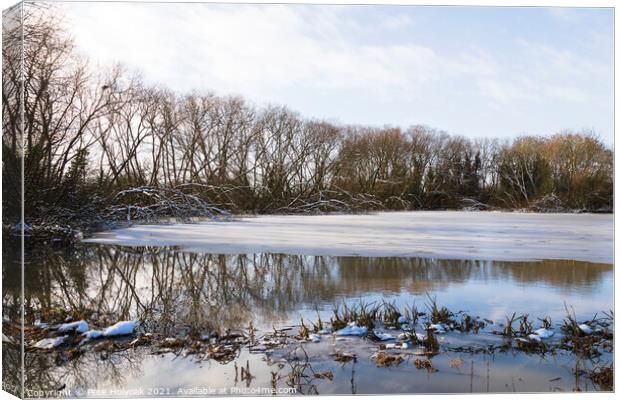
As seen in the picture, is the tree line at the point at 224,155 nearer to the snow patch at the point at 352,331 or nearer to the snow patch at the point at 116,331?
the snow patch at the point at 116,331

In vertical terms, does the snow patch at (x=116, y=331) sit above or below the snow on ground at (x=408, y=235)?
below

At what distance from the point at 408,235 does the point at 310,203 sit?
108cm

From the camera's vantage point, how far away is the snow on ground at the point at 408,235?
5.11m

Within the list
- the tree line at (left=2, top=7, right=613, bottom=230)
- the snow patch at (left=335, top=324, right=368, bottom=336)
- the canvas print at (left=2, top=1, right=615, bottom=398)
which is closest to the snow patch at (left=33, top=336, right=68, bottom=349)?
the canvas print at (left=2, top=1, right=615, bottom=398)

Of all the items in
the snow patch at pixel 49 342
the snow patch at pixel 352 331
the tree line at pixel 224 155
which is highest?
the tree line at pixel 224 155

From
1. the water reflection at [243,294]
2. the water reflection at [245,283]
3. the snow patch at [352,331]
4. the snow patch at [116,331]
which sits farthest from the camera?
the water reflection at [245,283]

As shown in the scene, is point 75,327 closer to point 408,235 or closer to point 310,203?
point 310,203

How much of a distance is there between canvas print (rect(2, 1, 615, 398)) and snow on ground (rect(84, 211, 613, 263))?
0.07 ft

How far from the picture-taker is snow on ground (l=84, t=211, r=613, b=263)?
5.11m

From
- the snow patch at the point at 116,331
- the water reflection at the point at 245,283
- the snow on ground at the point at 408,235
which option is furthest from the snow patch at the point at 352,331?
the snow patch at the point at 116,331

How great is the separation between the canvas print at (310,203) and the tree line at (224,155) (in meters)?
0.02

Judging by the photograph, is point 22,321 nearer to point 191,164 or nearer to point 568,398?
point 191,164

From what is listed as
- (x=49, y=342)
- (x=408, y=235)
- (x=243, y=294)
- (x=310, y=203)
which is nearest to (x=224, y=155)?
(x=310, y=203)

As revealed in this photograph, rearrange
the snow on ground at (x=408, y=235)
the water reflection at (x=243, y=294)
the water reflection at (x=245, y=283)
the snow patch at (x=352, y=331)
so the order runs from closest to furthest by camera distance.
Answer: the water reflection at (x=243, y=294), the snow patch at (x=352, y=331), the water reflection at (x=245, y=283), the snow on ground at (x=408, y=235)
